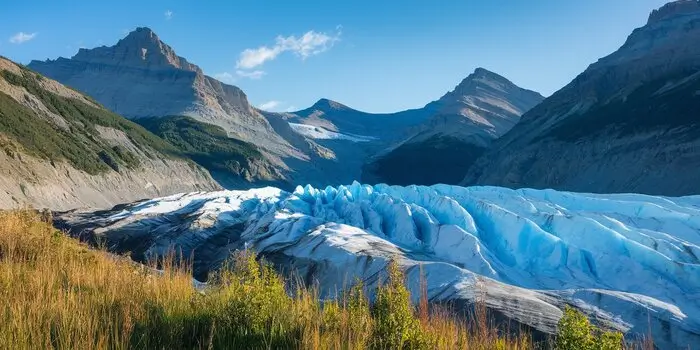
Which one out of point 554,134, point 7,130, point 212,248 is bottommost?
point 212,248

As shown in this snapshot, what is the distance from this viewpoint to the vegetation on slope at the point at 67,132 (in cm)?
4462

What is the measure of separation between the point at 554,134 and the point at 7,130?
5911cm

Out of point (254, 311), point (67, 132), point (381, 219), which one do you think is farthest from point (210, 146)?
point (254, 311)

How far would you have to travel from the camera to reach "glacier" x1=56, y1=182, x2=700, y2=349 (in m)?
11.7

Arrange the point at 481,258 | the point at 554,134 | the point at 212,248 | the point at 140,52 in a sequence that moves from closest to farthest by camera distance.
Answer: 1. the point at 481,258
2. the point at 212,248
3. the point at 554,134
4. the point at 140,52

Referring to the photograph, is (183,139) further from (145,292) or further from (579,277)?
(145,292)

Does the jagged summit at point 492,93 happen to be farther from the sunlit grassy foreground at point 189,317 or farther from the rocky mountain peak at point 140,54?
the sunlit grassy foreground at point 189,317

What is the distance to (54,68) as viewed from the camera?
12062 centimetres

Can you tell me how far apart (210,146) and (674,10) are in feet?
290

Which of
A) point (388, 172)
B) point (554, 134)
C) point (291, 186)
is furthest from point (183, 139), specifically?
point (554, 134)

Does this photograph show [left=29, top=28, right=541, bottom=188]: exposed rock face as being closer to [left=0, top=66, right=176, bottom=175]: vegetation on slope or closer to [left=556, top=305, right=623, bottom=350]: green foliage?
[left=0, top=66, right=176, bottom=175]: vegetation on slope

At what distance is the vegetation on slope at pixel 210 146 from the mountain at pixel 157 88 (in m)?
4.60

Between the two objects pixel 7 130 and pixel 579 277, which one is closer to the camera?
pixel 579 277

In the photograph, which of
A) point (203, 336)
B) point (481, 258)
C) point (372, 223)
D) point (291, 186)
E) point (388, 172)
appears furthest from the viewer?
point (388, 172)
